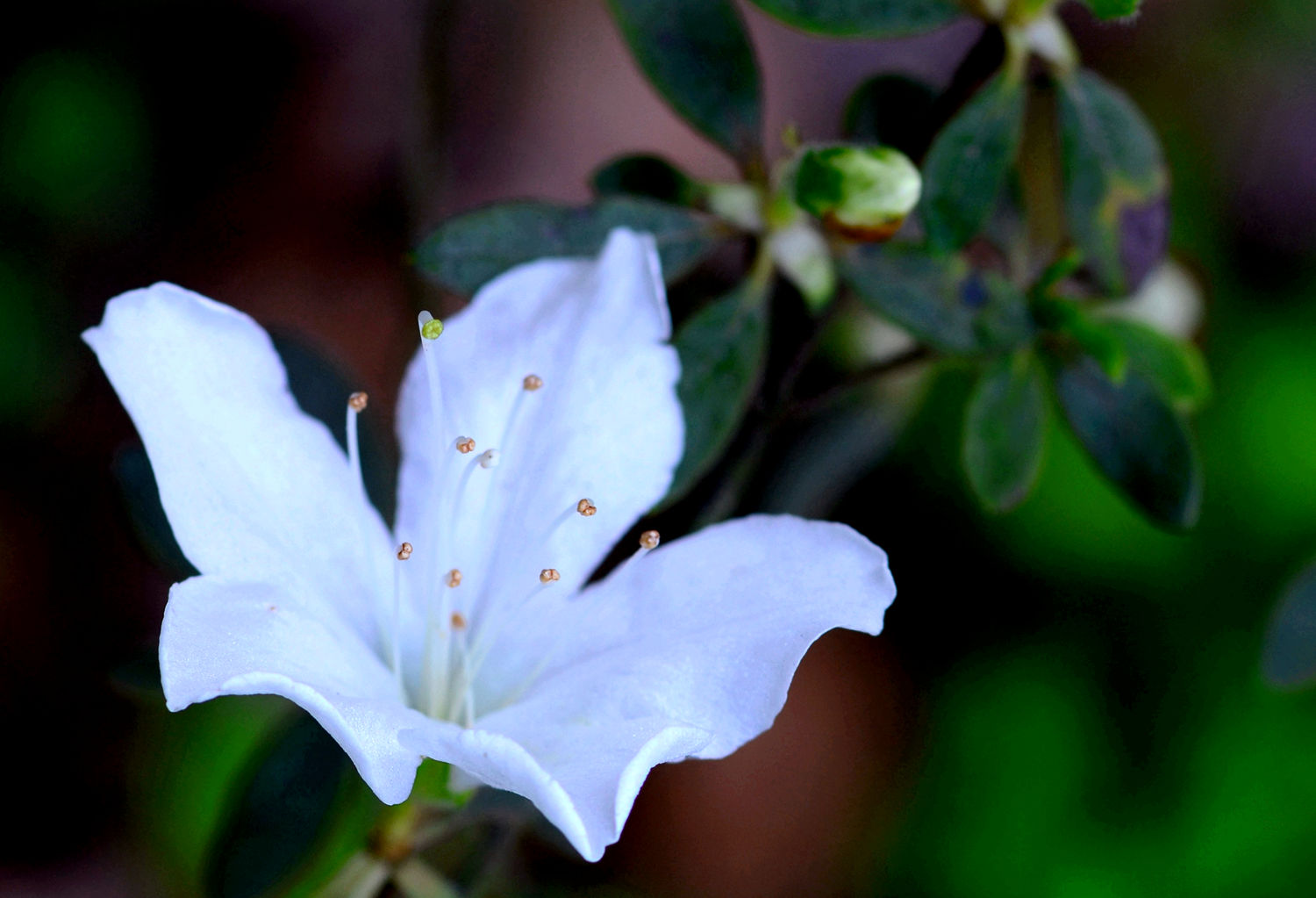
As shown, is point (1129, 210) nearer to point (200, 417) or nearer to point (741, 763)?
point (200, 417)

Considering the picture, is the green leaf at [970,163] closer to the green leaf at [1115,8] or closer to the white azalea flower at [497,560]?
the green leaf at [1115,8]

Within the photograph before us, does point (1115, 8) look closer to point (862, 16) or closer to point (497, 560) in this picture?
point (862, 16)

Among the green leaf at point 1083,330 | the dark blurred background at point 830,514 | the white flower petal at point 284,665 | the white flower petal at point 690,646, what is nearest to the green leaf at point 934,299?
the green leaf at point 1083,330

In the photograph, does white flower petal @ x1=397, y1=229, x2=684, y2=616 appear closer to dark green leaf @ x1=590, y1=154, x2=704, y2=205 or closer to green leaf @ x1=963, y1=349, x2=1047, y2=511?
dark green leaf @ x1=590, y1=154, x2=704, y2=205

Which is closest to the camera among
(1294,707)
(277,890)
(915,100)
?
(915,100)

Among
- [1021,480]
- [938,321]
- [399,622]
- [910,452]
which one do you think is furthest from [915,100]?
[910,452]
